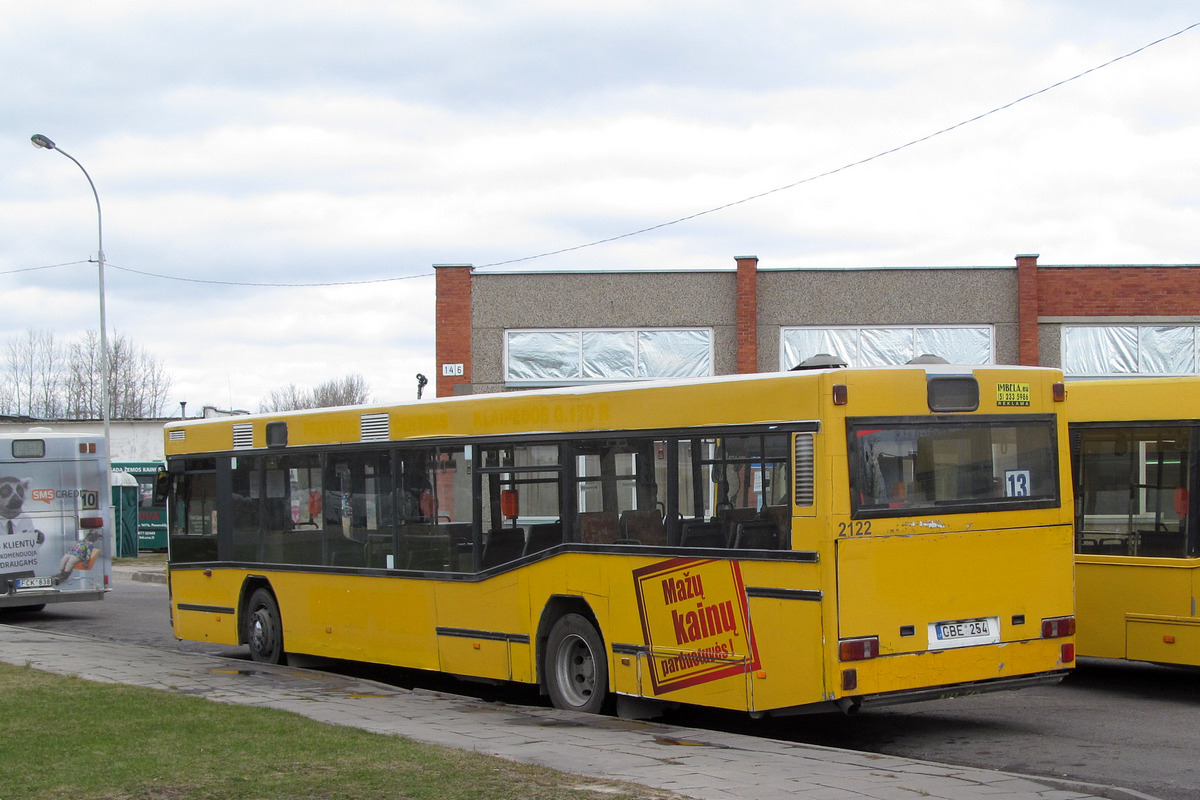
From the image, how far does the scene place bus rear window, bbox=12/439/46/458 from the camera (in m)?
19.0

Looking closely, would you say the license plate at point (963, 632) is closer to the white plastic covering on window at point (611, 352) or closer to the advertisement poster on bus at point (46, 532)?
the advertisement poster on bus at point (46, 532)

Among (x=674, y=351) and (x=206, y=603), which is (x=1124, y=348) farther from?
(x=206, y=603)

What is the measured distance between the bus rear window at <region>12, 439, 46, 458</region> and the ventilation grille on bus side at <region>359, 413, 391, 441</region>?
8.93 meters

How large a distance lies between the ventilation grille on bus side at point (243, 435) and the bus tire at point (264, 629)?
1.55 meters

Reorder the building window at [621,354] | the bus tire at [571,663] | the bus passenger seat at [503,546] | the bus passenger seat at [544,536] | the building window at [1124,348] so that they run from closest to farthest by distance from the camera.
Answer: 1. the bus tire at [571,663]
2. the bus passenger seat at [544,536]
3. the bus passenger seat at [503,546]
4. the building window at [1124,348]
5. the building window at [621,354]

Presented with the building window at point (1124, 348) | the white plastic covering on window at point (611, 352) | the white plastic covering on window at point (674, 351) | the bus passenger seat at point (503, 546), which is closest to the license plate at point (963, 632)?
the bus passenger seat at point (503, 546)

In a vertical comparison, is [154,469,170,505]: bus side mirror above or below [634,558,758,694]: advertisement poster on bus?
above

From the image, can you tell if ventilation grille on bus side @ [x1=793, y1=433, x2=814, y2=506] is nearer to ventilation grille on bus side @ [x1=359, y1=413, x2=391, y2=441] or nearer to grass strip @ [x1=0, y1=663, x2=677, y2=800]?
grass strip @ [x1=0, y1=663, x2=677, y2=800]

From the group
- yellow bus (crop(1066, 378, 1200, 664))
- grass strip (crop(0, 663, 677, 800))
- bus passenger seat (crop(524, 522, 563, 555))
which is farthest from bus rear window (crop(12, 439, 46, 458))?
yellow bus (crop(1066, 378, 1200, 664))

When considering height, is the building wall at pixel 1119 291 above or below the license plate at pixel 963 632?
above

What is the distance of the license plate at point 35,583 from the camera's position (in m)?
19.1

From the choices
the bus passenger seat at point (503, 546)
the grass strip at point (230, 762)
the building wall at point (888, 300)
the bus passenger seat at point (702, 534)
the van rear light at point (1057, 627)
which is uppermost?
the building wall at point (888, 300)

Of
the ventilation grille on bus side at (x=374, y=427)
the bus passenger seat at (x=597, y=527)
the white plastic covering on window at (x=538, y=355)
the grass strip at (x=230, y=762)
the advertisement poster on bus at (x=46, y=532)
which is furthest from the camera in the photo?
the white plastic covering on window at (x=538, y=355)

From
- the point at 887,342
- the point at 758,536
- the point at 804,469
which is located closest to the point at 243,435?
the point at 758,536
